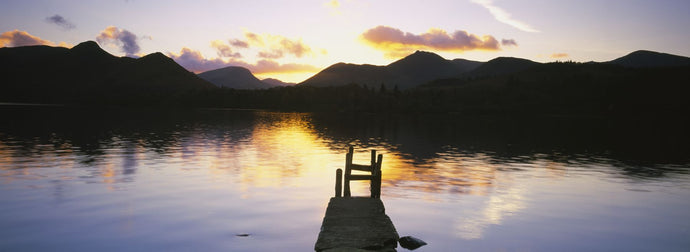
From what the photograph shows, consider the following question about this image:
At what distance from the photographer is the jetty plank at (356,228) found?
53.7 feet

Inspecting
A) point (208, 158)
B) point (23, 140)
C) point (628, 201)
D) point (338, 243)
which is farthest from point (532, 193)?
point (23, 140)

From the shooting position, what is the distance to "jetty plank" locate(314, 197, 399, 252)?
16375mm

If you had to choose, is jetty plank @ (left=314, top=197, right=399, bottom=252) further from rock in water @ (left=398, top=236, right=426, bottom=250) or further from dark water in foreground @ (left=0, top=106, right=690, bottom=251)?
dark water in foreground @ (left=0, top=106, right=690, bottom=251)

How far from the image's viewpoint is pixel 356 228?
18.4 m

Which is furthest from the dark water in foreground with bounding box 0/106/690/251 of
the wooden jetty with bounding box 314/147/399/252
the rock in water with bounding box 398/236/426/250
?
the wooden jetty with bounding box 314/147/399/252

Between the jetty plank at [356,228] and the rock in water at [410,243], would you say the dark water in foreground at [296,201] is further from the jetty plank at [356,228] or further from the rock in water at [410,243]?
the jetty plank at [356,228]

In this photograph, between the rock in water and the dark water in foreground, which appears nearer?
the rock in water

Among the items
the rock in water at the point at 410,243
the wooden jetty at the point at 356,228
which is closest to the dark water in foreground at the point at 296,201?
the rock in water at the point at 410,243

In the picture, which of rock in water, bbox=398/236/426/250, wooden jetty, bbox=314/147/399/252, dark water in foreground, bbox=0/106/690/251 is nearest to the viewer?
wooden jetty, bbox=314/147/399/252

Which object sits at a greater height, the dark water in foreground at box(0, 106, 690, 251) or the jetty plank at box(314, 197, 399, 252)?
the jetty plank at box(314, 197, 399, 252)

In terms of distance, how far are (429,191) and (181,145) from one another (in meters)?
39.7

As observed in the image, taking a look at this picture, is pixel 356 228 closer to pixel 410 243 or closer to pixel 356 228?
pixel 356 228

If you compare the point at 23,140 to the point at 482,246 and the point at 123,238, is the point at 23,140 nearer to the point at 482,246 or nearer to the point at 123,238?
the point at 123,238

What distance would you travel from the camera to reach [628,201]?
30281 millimetres
